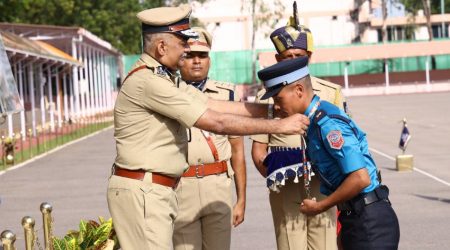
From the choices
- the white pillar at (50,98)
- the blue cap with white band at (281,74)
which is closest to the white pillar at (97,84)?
the white pillar at (50,98)

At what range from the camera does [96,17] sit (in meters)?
69.9

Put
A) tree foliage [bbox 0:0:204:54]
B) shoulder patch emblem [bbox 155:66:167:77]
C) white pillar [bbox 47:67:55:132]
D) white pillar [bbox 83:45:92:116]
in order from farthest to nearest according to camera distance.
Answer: tree foliage [bbox 0:0:204:54], white pillar [bbox 83:45:92:116], white pillar [bbox 47:67:55:132], shoulder patch emblem [bbox 155:66:167:77]

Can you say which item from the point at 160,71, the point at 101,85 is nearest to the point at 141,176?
the point at 160,71

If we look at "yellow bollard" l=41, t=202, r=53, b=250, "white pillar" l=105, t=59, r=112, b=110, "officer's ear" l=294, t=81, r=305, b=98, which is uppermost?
"officer's ear" l=294, t=81, r=305, b=98

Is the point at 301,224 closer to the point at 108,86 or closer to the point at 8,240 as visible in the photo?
the point at 8,240

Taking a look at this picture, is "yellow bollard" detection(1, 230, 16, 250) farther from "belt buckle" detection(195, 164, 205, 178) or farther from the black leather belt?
the black leather belt

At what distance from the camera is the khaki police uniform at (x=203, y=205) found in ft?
25.4

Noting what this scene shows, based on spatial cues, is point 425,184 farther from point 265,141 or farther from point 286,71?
point 286,71

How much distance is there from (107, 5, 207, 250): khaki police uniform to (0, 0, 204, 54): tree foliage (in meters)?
51.9

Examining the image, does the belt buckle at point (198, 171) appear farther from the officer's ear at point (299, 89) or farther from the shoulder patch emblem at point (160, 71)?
the officer's ear at point (299, 89)

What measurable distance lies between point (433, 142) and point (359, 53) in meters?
54.8

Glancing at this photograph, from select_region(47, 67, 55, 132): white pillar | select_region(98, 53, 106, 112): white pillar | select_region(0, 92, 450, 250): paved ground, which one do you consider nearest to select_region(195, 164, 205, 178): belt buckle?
select_region(0, 92, 450, 250): paved ground

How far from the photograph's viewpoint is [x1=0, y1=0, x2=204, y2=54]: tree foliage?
215 ft

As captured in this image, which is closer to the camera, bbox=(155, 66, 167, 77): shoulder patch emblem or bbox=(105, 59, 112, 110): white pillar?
bbox=(155, 66, 167, 77): shoulder patch emblem
